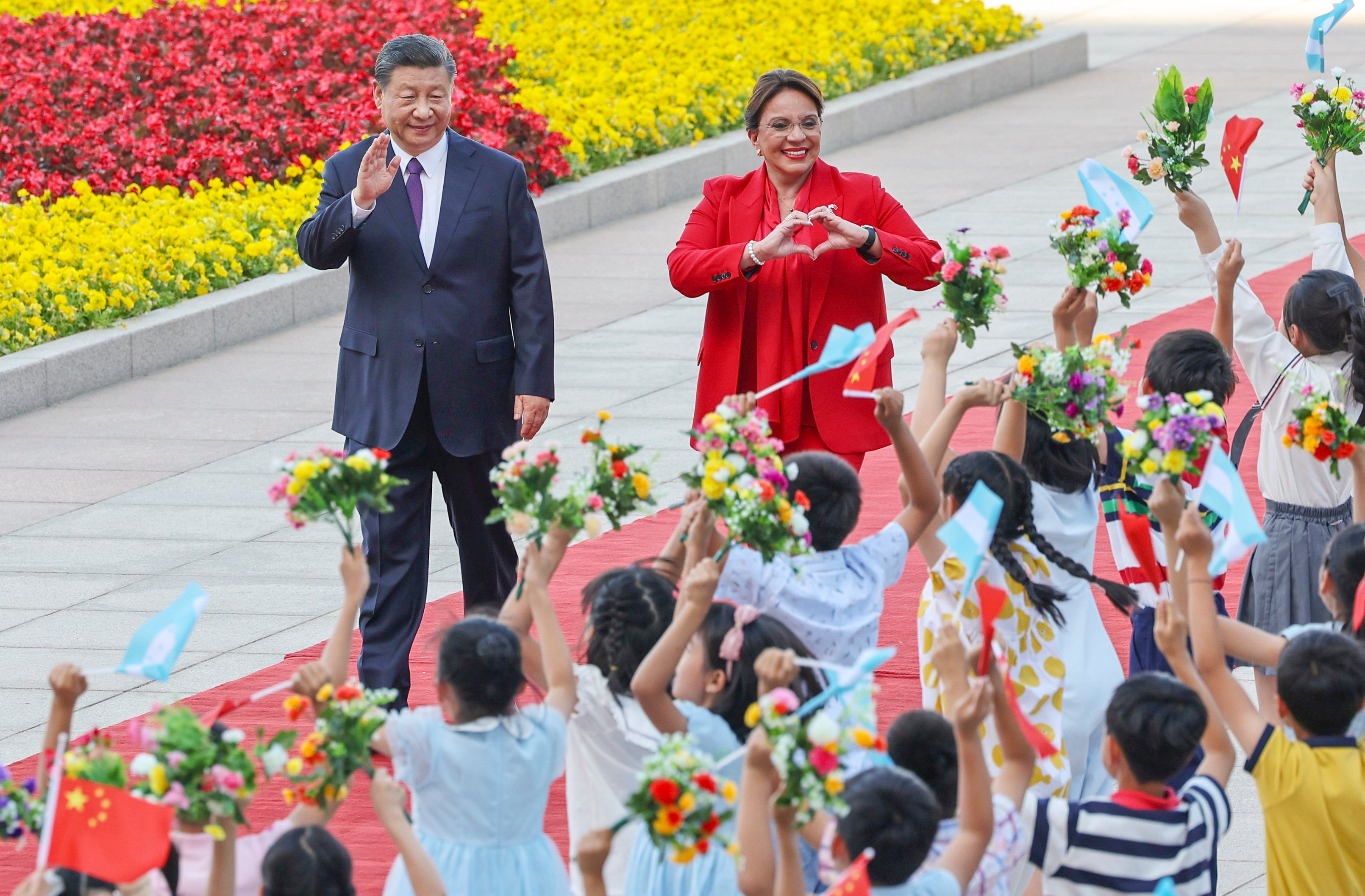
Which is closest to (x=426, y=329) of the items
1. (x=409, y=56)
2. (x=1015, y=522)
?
(x=409, y=56)

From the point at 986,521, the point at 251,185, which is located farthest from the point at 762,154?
the point at 251,185

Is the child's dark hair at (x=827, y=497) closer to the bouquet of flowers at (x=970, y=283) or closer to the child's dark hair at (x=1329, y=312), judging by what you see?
the bouquet of flowers at (x=970, y=283)

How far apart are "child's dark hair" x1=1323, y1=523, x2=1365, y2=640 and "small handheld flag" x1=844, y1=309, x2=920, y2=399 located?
107 cm

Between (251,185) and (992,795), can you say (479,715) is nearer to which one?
(992,795)

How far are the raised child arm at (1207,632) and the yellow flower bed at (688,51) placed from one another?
10.7m

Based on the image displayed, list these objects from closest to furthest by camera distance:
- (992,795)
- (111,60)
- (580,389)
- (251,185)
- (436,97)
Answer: (992,795), (436,97), (580,389), (251,185), (111,60)

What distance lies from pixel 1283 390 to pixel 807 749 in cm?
295

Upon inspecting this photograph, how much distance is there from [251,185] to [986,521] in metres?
9.96

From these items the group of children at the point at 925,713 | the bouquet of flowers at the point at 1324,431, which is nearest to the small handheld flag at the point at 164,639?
the group of children at the point at 925,713

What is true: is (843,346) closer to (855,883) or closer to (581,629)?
(855,883)

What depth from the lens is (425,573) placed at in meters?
6.20

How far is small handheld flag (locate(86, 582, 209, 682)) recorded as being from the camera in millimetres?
3674

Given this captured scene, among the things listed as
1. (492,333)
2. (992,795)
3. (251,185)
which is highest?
(251,185)

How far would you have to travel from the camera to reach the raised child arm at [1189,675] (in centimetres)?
393
